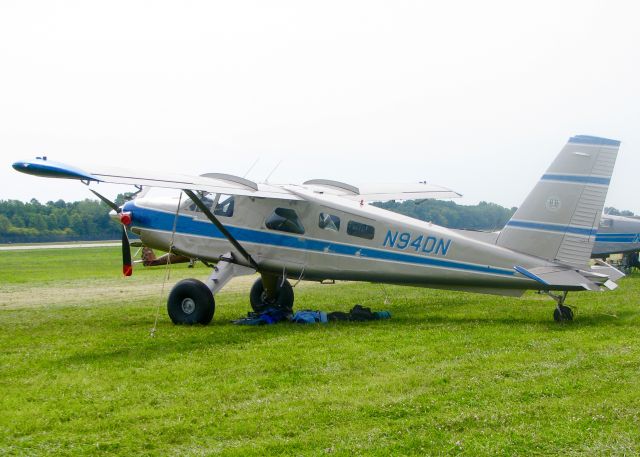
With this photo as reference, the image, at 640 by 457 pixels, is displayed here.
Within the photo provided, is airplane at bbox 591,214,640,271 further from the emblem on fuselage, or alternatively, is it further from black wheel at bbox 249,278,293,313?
the emblem on fuselage

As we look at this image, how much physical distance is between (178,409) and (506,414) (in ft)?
9.49

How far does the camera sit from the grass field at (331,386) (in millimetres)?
5621

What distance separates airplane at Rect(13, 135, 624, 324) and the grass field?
28.3 inches

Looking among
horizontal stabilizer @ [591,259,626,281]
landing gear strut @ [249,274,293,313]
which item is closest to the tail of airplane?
horizontal stabilizer @ [591,259,626,281]

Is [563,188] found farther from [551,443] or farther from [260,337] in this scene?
[551,443]

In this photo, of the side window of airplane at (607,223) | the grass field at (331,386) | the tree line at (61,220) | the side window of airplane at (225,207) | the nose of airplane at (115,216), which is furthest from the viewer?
the tree line at (61,220)

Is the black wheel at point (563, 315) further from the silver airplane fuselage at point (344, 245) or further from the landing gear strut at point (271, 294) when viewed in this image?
the landing gear strut at point (271, 294)

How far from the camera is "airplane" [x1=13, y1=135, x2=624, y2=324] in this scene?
428 inches

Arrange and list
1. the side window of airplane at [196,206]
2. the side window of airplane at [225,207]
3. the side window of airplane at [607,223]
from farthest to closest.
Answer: the side window of airplane at [607,223] < the side window of airplane at [196,206] < the side window of airplane at [225,207]

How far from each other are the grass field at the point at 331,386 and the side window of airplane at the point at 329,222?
1.78 m

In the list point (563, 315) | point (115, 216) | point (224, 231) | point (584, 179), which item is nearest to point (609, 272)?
point (563, 315)

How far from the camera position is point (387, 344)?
9609 millimetres

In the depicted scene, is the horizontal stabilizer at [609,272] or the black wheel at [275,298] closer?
the horizontal stabilizer at [609,272]

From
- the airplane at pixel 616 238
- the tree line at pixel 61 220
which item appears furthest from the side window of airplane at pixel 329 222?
the tree line at pixel 61 220
